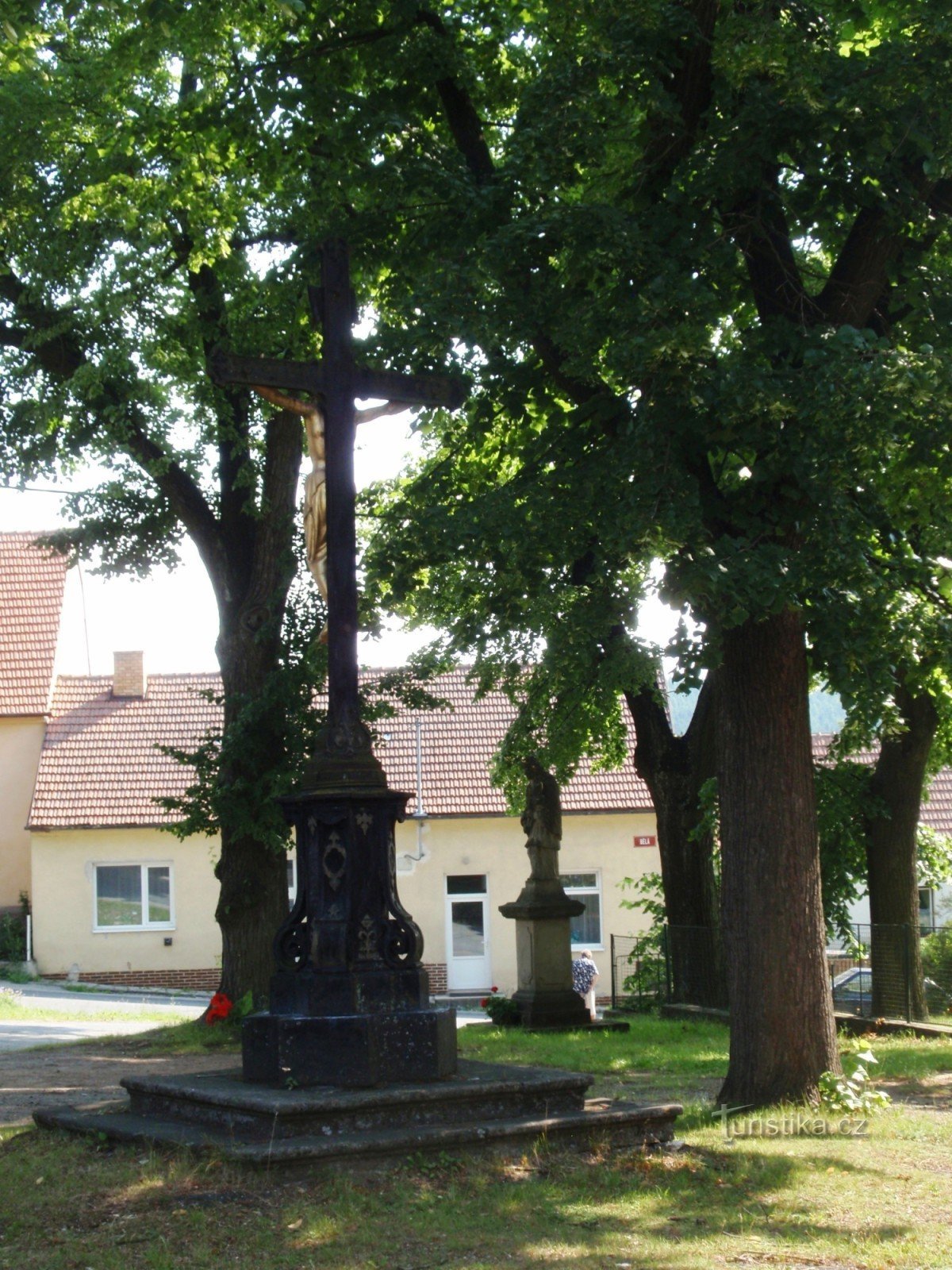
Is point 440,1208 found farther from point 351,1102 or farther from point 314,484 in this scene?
point 314,484

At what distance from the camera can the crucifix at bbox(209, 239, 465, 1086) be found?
24.4ft

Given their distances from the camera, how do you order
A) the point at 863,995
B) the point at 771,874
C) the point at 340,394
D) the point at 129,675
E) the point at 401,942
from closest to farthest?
the point at 401,942, the point at 340,394, the point at 771,874, the point at 863,995, the point at 129,675

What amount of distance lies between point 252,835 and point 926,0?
10823 millimetres

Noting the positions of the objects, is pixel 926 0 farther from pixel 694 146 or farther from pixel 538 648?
pixel 538 648

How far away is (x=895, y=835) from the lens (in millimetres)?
16953

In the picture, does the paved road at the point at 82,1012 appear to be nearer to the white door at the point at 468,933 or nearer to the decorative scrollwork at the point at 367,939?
the white door at the point at 468,933

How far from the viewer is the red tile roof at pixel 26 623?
34.0 meters

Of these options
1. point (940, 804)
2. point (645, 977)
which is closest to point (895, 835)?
point (645, 977)

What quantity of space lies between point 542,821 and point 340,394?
380 inches

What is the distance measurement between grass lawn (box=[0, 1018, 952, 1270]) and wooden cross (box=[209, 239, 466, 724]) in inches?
107

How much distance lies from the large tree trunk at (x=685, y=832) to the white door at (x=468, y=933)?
45.6 ft

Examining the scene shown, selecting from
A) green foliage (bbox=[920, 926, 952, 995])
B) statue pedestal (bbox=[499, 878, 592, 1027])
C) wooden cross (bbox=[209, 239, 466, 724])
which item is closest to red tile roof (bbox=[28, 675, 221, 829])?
statue pedestal (bbox=[499, 878, 592, 1027])

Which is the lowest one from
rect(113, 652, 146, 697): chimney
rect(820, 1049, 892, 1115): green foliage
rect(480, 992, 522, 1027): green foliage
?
rect(480, 992, 522, 1027): green foliage

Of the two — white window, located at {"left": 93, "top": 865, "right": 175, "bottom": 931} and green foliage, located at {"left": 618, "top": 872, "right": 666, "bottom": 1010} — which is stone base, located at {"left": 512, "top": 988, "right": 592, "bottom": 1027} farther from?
white window, located at {"left": 93, "top": 865, "right": 175, "bottom": 931}
